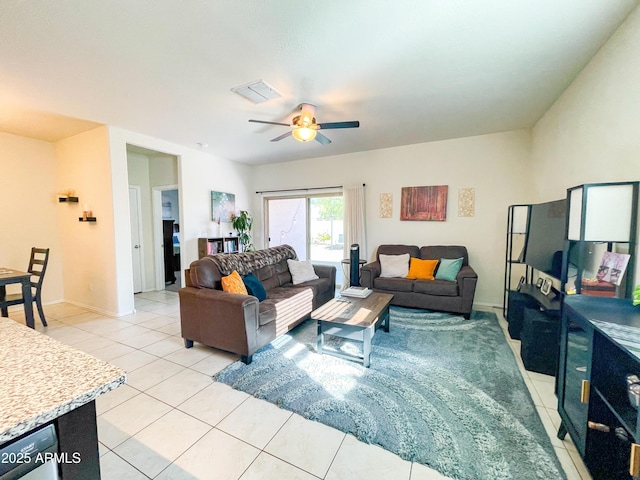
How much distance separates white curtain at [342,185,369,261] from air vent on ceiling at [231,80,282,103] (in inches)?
99.2

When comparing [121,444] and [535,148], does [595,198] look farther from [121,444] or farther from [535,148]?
[121,444]

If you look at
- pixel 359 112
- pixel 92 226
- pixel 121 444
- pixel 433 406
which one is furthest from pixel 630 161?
pixel 92 226

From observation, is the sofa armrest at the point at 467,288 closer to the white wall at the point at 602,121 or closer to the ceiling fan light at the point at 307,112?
the white wall at the point at 602,121

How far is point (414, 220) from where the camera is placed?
460cm

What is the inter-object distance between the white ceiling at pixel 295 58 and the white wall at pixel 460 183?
63cm

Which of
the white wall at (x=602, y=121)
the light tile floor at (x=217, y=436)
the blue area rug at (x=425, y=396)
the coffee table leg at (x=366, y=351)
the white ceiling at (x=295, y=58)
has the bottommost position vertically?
the light tile floor at (x=217, y=436)

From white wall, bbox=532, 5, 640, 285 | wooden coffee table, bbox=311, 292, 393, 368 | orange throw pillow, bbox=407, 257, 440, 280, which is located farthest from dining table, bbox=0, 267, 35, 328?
white wall, bbox=532, 5, 640, 285

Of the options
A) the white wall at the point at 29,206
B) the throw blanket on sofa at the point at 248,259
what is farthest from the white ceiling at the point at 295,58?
the throw blanket on sofa at the point at 248,259

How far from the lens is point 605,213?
5.45 ft

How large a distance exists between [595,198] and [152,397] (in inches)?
133

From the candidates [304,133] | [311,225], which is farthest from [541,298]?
[311,225]

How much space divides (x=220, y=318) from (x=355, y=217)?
10.4 feet

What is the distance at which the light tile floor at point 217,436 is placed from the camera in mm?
1428

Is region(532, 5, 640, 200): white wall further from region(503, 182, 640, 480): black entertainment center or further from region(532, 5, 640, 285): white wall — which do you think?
region(503, 182, 640, 480): black entertainment center
